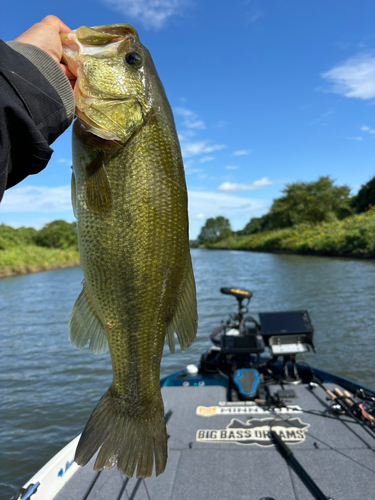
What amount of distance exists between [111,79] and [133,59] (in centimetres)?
15

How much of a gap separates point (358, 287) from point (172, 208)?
1985cm

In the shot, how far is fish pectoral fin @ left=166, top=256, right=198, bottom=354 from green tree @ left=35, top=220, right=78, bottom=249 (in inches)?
2250

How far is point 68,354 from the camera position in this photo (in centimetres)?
1188

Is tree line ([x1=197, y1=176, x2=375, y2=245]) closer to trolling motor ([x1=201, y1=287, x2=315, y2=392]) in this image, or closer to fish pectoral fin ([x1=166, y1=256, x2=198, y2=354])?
trolling motor ([x1=201, y1=287, x2=315, y2=392])

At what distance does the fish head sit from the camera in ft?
5.25

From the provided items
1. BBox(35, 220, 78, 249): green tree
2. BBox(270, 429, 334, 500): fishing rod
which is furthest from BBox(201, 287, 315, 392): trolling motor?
BBox(35, 220, 78, 249): green tree

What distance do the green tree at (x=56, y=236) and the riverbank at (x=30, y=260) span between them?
41.7 ft

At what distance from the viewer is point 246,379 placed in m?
5.62

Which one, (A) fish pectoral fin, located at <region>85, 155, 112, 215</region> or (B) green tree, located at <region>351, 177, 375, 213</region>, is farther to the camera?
(B) green tree, located at <region>351, 177, 375, 213</region>

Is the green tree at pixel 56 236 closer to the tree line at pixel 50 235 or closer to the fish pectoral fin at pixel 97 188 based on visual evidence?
the tree line at pixel 50 235

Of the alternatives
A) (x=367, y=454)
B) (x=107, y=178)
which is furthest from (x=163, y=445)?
(x=367, y=454)

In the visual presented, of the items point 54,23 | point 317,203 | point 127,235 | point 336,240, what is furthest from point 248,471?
Result: point 317,203

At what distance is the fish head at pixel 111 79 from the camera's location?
160 centimetres

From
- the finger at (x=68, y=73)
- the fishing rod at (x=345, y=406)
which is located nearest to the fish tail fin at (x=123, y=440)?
the finger at (x=68, y=73)
